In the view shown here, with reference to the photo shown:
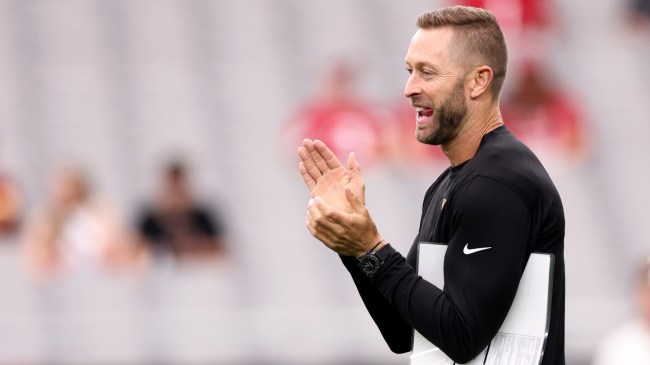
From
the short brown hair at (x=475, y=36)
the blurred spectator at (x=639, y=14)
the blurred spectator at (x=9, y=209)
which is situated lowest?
the blurred spectator at (x=9, y=209)

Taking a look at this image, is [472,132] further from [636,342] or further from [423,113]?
[636,342]

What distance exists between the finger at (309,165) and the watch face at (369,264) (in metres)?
0.20

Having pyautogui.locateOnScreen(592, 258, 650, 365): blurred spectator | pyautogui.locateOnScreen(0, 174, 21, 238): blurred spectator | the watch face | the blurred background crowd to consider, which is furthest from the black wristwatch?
pyautogui.locateOnScreen(0, 174, 21, 238): blurred spectator

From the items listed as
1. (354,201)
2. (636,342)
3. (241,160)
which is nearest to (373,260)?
(354,201)

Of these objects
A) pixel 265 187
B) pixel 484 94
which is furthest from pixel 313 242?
pixel 484 94

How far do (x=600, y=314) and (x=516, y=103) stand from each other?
8.74 ft

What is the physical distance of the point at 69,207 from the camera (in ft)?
28.9

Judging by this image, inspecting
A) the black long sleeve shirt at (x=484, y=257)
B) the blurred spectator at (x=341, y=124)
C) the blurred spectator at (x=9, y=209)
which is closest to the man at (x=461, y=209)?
the black long sleeve shirt at (x=484, y=257)

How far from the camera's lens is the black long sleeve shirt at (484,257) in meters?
2.44

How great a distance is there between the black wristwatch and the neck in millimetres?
272

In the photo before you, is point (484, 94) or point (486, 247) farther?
point (484, 94)

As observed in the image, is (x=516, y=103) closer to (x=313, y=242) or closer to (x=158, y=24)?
(x=313, y=242)

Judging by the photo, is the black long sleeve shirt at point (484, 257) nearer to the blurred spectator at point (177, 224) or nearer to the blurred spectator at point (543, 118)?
the blurred spectator at point (177, 224)

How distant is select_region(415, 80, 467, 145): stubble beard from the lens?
261 centimetres
